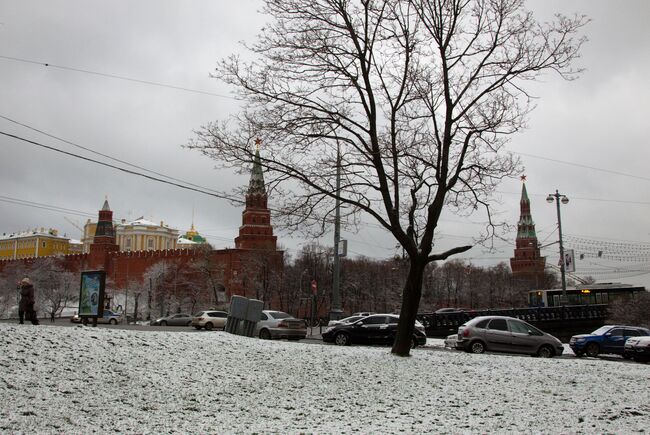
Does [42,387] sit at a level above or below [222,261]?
below

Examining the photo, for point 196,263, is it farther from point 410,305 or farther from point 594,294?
point 410,305

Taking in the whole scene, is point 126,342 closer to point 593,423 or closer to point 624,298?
point 593,423

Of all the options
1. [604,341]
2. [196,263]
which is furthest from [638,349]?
[196,263]

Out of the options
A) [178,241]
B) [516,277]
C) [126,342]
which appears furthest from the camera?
[178,241]

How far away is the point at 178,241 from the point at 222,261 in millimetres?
68597

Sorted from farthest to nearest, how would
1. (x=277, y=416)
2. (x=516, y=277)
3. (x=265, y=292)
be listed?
(x=516, y=277) < (x=265, y=292) < (x=277, y=416)

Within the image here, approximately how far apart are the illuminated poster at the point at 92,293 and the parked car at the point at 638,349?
67.2ft

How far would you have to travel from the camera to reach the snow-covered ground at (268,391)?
8.23 metres

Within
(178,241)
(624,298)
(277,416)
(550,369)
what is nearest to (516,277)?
(624,298)

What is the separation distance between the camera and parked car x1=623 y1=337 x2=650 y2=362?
2220 centimetres

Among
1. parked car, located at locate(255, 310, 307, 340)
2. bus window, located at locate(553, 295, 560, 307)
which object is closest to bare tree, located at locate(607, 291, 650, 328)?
bus window, located at locate(553, 295, 560, 307)

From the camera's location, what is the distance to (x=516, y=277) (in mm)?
118188

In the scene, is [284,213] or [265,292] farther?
[265,292]

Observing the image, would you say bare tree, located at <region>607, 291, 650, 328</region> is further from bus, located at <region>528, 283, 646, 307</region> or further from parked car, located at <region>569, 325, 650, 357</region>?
parked car, located at <region>569, 325, 650, 357</region>
